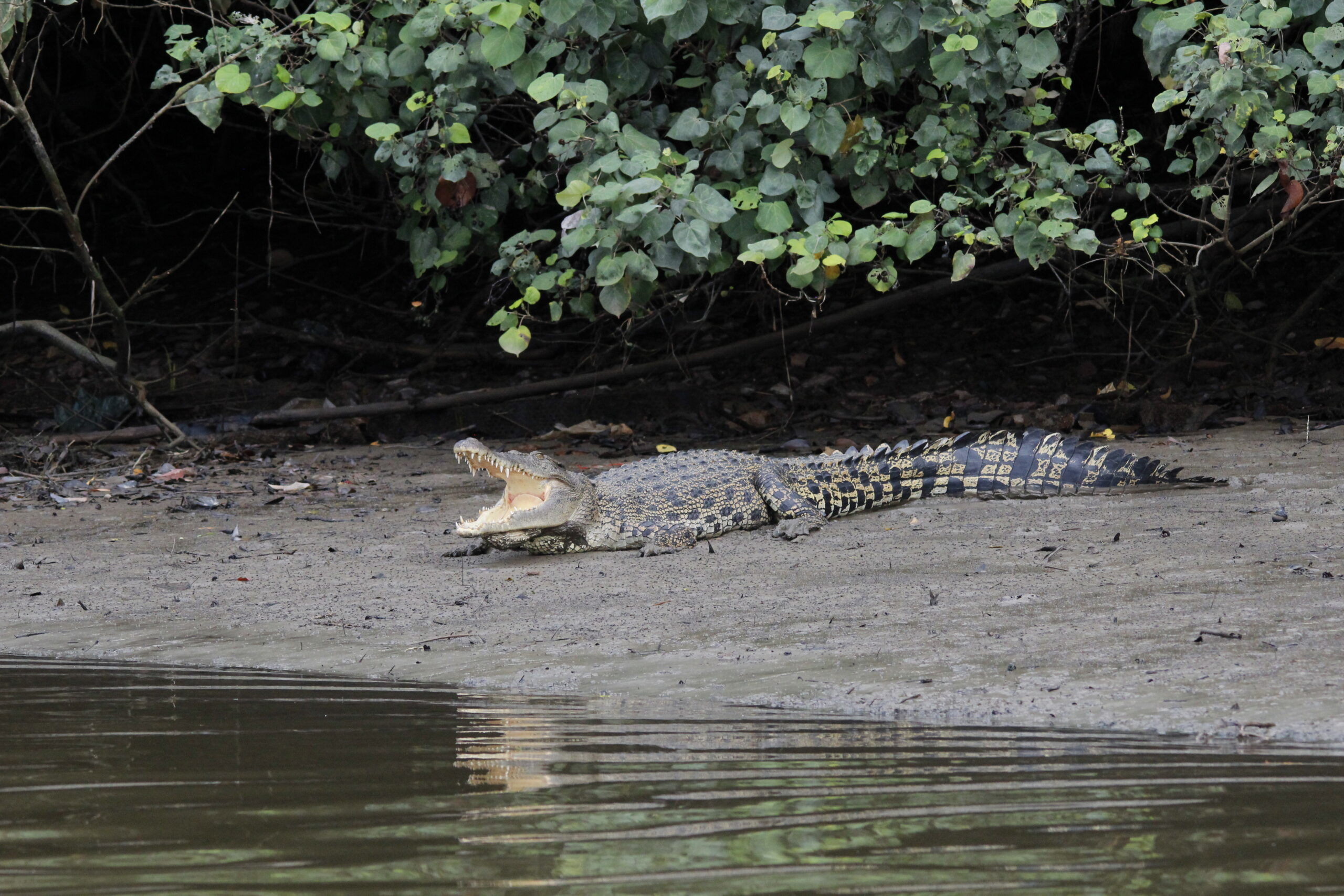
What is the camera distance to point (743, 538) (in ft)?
20.6

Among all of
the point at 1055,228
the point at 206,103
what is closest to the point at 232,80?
the point at 206,103

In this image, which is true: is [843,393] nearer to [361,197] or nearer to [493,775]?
[361,197]

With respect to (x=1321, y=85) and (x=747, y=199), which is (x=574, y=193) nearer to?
(x=747, y=199)

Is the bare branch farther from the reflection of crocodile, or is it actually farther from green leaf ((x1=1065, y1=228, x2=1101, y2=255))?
green leaf ((x1=1065, y1=228, x2=1101, y2=255))

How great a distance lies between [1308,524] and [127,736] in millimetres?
4080

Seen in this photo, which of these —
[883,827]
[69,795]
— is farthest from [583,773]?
[69,795]

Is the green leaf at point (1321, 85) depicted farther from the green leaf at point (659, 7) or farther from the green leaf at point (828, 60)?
the green leaf at point (659, 7)

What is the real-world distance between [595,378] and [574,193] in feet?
9.66

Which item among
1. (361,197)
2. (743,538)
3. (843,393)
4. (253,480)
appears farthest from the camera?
(361,197)

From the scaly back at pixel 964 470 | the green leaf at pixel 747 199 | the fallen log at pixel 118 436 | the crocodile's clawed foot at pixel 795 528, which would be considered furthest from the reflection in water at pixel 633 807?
the fallen log at pixel 118 436

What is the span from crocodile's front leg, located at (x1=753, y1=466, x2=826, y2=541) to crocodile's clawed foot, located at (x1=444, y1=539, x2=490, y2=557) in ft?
4.07

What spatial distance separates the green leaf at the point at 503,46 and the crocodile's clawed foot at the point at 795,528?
2413 mm

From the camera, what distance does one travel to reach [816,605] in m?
4.64

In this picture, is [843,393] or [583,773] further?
[843,393]
